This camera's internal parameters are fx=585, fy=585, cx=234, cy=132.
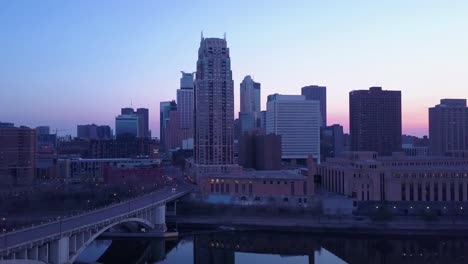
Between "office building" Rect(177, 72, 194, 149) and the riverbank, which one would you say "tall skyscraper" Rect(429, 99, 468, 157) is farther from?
"office building" Rect(177, 72, 194, 149)

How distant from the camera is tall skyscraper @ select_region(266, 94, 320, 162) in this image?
55219mm

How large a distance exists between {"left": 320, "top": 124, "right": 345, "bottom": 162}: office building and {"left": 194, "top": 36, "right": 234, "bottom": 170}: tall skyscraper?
28385 millimetres

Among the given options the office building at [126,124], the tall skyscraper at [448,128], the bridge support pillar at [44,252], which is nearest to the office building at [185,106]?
the office building at [126,124]

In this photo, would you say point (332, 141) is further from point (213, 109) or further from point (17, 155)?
point (17, 155)

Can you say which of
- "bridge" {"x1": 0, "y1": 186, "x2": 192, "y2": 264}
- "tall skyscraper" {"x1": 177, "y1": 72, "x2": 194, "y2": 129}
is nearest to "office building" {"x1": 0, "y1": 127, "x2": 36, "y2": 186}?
"bridge" {"x1": 0, "y1": 186, "x2": 192, "y2": 264}

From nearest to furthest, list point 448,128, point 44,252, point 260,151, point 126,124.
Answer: point 44,252 < point 260,151 < point 448,128 < point 126,124

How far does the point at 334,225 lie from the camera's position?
2477 centimetres

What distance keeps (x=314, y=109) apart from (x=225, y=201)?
27.6 meters

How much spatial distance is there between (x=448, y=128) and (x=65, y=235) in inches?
1873

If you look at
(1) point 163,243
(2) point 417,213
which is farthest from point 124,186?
(2) point 417,213

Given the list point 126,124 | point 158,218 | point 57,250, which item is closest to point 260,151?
point 158,218

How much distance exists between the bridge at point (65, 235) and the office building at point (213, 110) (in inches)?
524

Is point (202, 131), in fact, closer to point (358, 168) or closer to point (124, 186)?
point (124, 186)

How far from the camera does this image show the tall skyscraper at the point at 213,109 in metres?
37.2
